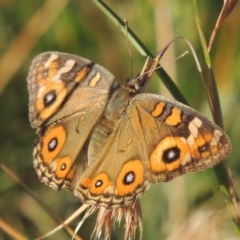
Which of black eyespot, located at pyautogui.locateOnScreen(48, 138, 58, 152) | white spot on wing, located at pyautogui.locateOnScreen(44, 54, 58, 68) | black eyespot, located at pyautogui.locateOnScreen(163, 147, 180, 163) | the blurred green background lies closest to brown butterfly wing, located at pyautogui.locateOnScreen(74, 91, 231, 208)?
black eyespot, located at pyautogui.locateOnScreen(163, 147, 180, 163)

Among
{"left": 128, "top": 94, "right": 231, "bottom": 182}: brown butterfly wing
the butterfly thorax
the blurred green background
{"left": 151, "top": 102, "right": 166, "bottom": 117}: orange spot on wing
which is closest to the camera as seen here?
{"left": 128, "top": 94, "right": 231, "bottom": 182}: brown butterfly wing

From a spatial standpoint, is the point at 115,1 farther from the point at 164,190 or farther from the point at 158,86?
the point at 164,190

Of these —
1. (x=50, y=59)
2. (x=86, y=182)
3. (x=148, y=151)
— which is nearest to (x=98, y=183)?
(x=86, y=182)

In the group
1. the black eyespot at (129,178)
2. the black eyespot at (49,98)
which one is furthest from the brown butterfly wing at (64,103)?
the black eyespot at (129,178)

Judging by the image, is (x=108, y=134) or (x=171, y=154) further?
(x=108, y=134)

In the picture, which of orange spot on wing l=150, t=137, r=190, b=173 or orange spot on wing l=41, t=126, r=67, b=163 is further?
orange spot on wing l=41, t=126, r=67, b=163

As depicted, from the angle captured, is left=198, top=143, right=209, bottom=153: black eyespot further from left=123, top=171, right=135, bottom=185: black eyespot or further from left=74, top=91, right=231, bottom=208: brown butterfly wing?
left=123, top=171, right=135, bottom=185: black eyespot

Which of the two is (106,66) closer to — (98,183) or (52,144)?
(52,144)

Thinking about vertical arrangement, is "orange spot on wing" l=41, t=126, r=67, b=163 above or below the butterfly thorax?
above
